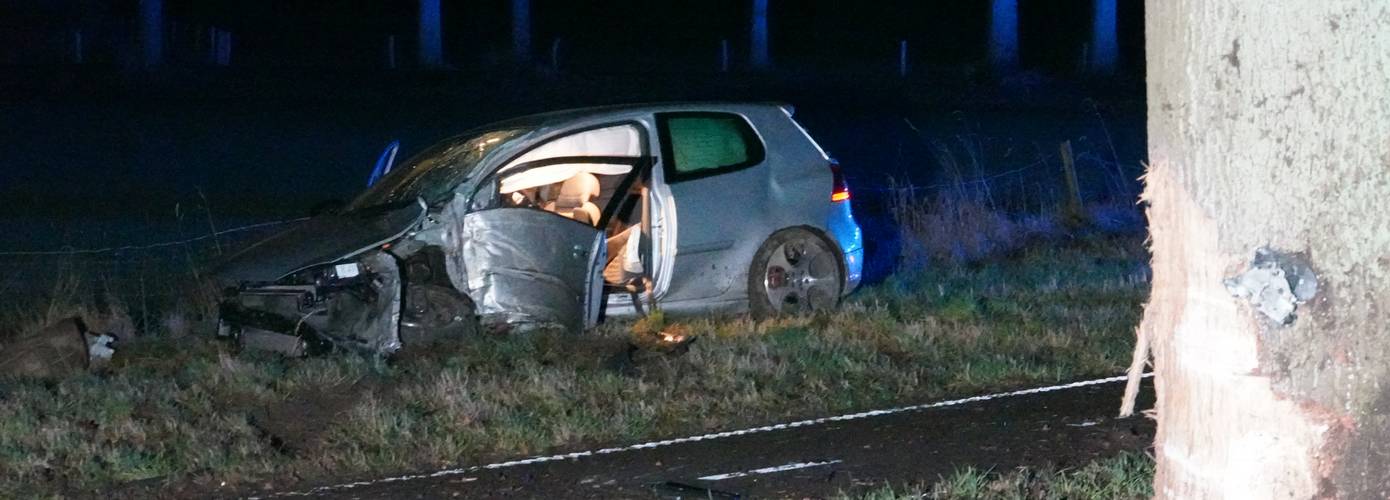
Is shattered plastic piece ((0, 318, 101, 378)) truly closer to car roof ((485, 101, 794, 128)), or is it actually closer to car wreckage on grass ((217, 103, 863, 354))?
car wreckage on grass ((217, 103, 863, 354))

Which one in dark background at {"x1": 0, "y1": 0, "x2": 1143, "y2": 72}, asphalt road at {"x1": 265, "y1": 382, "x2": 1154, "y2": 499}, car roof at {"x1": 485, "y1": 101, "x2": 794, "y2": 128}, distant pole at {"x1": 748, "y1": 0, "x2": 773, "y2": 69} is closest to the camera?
asphalt road at {"x1": 265, "y1": 382, "x2": 1154, "y2": 499}

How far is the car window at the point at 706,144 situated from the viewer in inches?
379

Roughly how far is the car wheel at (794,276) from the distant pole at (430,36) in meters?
28.0

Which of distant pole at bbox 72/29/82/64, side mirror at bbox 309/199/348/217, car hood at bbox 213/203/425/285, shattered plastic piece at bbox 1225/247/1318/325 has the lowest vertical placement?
car hood at bbox 213/203/425/285

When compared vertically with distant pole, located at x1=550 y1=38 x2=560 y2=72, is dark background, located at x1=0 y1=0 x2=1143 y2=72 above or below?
above

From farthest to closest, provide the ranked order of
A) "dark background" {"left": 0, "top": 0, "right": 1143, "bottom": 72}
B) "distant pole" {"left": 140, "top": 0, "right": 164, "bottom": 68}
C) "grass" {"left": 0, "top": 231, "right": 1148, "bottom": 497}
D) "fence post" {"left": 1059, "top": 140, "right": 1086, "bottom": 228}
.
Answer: "dark background" {"left": 0, "top": 0, "right": 1143, "bottom": 72}, "distant pole" {"left": 140, "top": 0, "right": 164, "bottom": 68}, "fence post" {"left": 1059, "top": 140, "right": 1086, "bottom": 228}, "grass" {"left": 0, "top": 231, "right": 1148, "bottom": 497}

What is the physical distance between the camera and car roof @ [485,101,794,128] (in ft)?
31.0

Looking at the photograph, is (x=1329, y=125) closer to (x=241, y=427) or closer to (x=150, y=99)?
(x=241, y=427)

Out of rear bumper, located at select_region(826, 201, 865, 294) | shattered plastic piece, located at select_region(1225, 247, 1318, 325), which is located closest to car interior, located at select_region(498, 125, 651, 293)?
rear bumper, located at select_region(826, 201, 865, 294)

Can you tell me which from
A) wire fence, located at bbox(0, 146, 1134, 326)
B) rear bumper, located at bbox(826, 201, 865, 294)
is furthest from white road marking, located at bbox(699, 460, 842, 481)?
wire fence, located at bbox(0, 146, 1134, 326)

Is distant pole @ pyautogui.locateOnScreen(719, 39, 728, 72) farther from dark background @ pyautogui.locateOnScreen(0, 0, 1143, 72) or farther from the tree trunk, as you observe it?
the tree trunk

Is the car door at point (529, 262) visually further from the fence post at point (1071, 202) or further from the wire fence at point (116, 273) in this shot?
the fence post at point (1071, 202)

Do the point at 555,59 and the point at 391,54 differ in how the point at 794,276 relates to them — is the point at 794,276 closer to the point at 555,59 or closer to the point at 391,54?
the point at 555,59

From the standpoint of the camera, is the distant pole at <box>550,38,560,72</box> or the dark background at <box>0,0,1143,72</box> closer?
the distant pole at <box>550,38,560,72</box>
